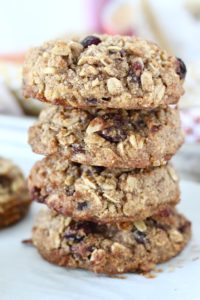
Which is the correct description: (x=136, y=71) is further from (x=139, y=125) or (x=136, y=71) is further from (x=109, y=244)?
(x=109, y=244)

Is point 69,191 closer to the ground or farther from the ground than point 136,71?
closer to the ground

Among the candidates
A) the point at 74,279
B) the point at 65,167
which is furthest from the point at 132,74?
the point at 74,279

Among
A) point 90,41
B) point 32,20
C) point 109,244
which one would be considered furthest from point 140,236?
point 32,20

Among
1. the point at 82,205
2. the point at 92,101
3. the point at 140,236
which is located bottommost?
the point at 140,236

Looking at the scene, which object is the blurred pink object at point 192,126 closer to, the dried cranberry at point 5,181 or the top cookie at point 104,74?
the dried cranberry at point 5,181

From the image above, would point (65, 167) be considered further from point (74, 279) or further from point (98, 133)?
point (74, 279)

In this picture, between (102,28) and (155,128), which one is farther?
(102,28)

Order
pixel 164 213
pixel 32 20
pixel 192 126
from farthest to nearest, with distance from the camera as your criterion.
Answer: pixel 32 20 → pixel 192 126 → pixel 164 213
